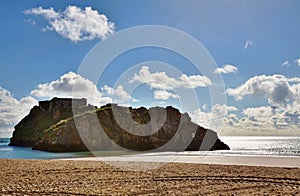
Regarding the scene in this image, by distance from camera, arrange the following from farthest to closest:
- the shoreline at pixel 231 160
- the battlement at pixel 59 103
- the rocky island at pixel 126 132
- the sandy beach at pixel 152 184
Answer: the battlement at pixel 59 103 < the rocky island at pixel 126 132 < the shoreline at pixel 231 160 < the sandy beach at pixel 152 184

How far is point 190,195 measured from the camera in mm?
10570

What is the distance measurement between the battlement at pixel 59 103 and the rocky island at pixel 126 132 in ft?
10.7

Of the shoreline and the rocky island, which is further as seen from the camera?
the rocky island

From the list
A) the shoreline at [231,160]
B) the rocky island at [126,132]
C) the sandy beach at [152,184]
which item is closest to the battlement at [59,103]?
the rocky island at [126,132]

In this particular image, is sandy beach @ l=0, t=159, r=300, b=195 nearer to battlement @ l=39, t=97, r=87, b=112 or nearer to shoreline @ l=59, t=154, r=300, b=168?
shoreline @ l=59, t=154, r=300, b=168

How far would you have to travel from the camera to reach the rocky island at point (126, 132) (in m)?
64.3

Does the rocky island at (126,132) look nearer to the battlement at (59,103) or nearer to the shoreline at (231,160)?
the battlement at (59,103)

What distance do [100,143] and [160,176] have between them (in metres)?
51.5

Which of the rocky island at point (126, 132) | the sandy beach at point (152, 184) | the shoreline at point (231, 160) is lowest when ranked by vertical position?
the sandy beach at point (152, 184)

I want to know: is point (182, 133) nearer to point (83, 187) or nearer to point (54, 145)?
point (54, 145)

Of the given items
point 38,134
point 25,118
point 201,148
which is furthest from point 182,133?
point 25,118

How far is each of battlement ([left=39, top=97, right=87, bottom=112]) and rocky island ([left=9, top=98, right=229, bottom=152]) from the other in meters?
3.25

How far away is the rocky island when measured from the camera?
64312mm

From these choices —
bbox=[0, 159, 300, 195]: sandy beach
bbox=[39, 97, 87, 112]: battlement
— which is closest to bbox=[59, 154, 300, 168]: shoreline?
bbox=[0, 159, 300, 195]: sandy beach
